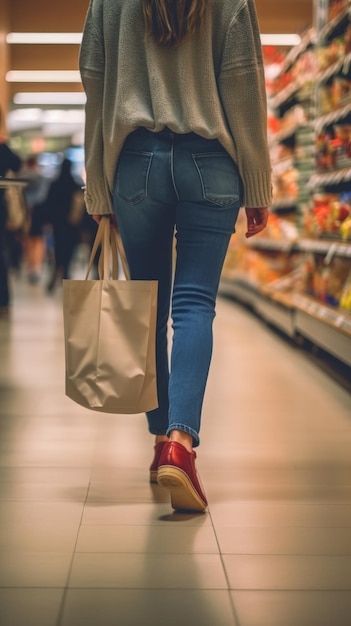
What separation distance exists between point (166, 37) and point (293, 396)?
2.13 meters

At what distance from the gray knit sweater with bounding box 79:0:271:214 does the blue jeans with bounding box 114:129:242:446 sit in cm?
4

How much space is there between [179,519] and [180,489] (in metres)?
0.08

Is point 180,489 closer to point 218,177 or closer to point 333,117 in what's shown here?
point 218,177

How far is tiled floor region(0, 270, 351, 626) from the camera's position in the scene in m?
1.69

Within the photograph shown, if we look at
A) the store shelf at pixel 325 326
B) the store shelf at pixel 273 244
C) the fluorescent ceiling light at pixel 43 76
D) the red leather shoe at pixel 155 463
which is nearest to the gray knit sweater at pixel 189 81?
the red leather shoe at pixel 155 463

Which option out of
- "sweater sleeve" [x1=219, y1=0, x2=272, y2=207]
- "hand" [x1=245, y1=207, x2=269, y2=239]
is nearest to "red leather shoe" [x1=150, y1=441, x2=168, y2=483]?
"hand" [x1=245, y1=207, x2=269, y2=239]

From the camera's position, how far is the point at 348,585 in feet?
5.89

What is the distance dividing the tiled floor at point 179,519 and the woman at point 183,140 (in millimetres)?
190

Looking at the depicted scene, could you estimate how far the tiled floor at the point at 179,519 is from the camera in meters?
1.69

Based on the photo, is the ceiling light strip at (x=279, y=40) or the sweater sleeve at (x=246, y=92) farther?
the ceiling light strip at (x=279, y=40)

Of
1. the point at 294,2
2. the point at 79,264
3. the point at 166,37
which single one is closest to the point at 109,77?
→ the point at 166,37

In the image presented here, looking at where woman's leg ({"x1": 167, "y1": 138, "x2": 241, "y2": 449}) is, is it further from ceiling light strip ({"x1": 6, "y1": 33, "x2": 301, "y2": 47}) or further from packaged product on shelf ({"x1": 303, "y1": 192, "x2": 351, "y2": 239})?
ceiling light strip ({"x1": 6, "y1": 33, "x2": 301, "y2": 47})

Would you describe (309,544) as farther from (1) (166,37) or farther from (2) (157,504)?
(1) (166,37)

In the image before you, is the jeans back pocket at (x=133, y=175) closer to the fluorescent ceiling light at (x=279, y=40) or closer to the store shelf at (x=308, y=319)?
the store shelf at (x=308, y=319)
